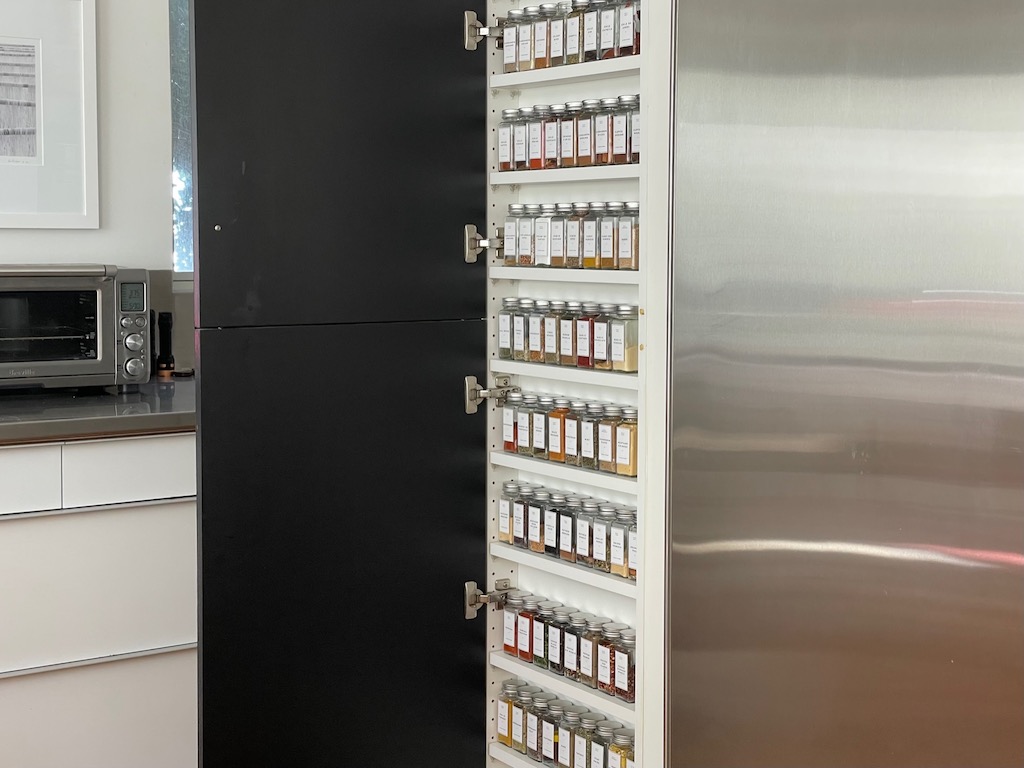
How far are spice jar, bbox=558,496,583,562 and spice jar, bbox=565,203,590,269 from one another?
1.60ft

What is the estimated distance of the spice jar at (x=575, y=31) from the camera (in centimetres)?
220

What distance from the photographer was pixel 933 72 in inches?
58.4

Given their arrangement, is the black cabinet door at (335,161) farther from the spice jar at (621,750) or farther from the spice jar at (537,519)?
the spice jar at (621,750)

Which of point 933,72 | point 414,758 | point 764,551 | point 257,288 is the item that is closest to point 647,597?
point 764,551

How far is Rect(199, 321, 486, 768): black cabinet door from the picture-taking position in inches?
84.3

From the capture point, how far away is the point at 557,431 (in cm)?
232

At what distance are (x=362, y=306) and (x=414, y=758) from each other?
977mm

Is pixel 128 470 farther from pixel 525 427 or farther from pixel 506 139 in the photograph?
pixel 506 139

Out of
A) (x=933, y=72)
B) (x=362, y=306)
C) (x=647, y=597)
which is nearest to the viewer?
(x=933, y=72)

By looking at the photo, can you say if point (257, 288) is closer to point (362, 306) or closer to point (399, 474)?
point (362, 306)

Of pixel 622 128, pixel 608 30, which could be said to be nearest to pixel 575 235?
pixel 622 128

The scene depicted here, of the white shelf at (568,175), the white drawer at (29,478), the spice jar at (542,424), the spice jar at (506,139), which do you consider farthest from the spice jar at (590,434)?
the white drawer at (29,478)

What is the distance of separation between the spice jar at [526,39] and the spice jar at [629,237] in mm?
407

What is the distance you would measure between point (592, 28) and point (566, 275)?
468 mm
